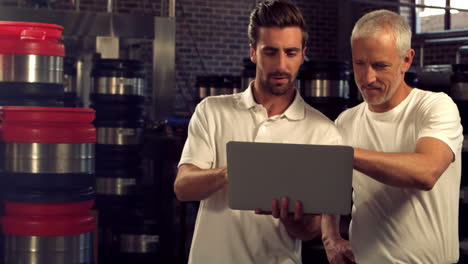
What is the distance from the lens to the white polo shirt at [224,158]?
6.31ft

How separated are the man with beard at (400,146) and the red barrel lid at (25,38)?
2919mm

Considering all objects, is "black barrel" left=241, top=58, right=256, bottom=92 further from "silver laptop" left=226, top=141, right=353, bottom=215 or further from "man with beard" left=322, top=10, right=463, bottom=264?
"silver laptop" left=226, top=141, right=353, bottom=215

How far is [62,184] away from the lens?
435 centimetres

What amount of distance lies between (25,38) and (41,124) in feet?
1.70

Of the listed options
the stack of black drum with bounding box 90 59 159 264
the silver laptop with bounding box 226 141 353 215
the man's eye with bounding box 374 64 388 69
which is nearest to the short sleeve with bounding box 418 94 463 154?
the man's eye with bounding box 374 64 388 69

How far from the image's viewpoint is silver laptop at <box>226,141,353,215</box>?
1.68 m

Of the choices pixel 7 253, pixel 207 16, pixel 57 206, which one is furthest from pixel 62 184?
pixel 207 16

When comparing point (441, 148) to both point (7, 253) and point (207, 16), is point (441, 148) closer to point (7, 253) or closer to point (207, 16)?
point (7, 253)

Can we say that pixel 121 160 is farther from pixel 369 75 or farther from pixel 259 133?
pixel 369 75

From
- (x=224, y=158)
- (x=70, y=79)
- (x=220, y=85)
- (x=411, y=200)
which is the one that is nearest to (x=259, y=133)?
→ (x=224, y=158)

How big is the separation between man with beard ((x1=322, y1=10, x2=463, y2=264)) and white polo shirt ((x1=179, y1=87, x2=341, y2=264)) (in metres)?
0.14

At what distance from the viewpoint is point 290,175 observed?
1710 mm

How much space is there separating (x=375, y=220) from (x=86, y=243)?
2.82 m

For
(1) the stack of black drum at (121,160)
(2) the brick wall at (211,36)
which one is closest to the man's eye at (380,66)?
(1) the stack of black drum at (121,160)
